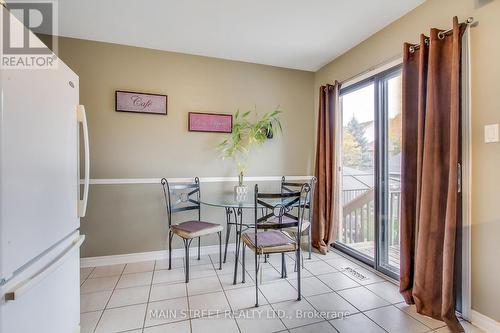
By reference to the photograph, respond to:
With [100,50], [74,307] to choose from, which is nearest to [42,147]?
[74,307]

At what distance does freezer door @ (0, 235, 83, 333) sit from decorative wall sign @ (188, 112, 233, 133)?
6.01 ft

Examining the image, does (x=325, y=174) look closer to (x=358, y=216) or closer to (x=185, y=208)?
(x=358, y=216)

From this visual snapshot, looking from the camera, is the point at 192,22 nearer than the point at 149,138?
Yes

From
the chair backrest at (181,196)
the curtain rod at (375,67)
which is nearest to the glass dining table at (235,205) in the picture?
the chair backrest at (181,196)

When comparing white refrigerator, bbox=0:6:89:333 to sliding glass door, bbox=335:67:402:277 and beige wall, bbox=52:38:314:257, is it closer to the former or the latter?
beige wall, bbox=52:38:314:257

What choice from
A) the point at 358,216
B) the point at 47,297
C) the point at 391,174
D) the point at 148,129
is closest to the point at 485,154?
the point at 391,174

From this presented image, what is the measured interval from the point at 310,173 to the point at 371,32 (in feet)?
6.14

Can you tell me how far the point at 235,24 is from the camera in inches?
94.6

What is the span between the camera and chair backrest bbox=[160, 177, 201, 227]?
2.73 meters

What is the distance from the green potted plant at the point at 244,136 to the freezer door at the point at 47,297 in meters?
1.96

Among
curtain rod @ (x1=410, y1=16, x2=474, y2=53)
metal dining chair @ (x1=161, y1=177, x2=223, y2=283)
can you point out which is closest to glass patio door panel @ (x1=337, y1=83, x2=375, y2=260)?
curtain rod @ (x1=410, y1=16, x2=474, y2=53)

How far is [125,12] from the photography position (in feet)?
7.25

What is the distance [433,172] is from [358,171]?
44.0 inches

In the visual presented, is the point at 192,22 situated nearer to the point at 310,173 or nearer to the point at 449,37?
the point at 449,37
